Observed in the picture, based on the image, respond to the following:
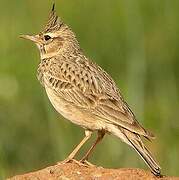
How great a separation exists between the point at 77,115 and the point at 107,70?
6477 millimetres

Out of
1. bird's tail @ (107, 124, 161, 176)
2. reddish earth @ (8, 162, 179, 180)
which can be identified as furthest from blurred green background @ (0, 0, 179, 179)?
bird's tail @ (107, 124, 161, 176)

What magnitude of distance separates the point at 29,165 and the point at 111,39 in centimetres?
467

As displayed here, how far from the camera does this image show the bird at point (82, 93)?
10.8 meters

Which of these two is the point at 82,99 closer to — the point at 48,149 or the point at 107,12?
the point at 48,149

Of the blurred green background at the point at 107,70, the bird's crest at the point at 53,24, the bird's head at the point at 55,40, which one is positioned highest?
the bird's crest at the point at 53,24

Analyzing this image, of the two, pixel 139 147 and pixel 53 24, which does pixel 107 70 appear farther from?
pixel 139 147

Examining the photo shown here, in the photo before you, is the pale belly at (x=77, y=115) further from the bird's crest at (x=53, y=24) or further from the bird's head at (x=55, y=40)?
the bird's crest at (x=53, y=24)

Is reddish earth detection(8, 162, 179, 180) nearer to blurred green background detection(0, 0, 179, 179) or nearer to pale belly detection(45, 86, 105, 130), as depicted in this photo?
blurred green background detection(0, 0, 179, 179)

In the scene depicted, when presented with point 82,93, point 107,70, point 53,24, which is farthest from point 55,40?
point 107,70

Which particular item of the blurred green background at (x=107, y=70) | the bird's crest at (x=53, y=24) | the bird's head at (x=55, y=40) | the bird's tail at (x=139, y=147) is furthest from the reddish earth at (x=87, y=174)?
the bird's crest at (x=53, y=24)

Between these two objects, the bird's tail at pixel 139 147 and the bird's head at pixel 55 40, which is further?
the bird's head at pixel 55 40

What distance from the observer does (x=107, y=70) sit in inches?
693

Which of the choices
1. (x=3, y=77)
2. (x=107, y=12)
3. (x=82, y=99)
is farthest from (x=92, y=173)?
(x=107, y=12)

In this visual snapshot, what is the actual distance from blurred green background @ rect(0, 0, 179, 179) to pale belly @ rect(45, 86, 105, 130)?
0.59m
